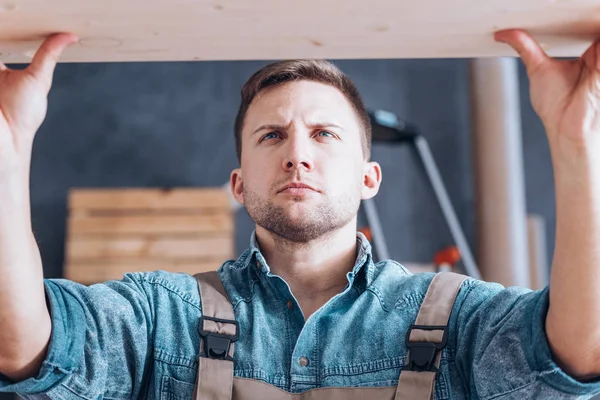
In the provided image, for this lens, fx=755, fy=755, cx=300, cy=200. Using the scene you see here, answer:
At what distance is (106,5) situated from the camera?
134 centimetres

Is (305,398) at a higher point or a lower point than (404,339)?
lower

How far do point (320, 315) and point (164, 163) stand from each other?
130 inches

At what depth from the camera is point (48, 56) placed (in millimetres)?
1410

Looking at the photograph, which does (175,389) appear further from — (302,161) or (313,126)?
(313,126)

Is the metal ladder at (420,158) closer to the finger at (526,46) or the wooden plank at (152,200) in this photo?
the wooden plank at (152,200)

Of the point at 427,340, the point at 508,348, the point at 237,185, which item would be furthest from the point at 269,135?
the point at 508,348

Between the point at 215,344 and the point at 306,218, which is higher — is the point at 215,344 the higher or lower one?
the lower one

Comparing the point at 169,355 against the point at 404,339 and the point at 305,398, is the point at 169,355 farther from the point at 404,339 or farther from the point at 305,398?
the point at 404,339

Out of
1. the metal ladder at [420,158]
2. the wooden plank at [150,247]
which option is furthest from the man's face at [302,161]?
the wooden plank at [150,247]

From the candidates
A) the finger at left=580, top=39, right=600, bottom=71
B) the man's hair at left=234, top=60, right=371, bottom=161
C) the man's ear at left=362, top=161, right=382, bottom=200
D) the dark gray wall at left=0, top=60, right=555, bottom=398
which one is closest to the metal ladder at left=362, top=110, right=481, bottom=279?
the dark gray wall at left=0, top=60, right=555, bottom=398

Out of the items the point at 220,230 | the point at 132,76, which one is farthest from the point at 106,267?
the point at 132,76

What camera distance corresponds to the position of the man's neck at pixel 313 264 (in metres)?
1.74

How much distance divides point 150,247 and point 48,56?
2.74m

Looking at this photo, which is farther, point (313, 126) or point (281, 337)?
point (313, 126)
